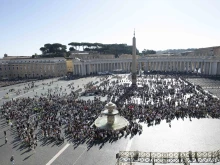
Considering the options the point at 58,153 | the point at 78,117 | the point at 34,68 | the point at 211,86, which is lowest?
the point at 58,153

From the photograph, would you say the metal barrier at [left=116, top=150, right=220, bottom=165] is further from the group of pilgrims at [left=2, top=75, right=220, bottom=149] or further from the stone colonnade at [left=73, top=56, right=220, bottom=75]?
the stone colonnade at [left=73, top=56, right=220, bottom=75]

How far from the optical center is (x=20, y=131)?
1902 centimetres

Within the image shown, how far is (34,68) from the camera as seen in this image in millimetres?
73625

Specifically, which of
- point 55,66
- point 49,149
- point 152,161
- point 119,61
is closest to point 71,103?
point 49,149

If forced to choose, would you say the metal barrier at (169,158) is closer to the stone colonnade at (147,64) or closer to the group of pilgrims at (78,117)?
the group of pilgrims at (78,117)

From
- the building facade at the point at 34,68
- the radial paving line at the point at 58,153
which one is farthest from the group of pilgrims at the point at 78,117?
the building facade at the point at 34,68

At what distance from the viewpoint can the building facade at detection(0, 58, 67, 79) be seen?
238 ft

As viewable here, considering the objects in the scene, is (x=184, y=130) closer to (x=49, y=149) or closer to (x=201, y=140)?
(x=201, y=140)

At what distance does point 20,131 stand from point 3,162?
504cm

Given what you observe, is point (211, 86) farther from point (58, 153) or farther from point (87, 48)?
point (87, 48)

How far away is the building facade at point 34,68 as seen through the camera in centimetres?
7244

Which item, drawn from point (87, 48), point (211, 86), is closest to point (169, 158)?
point (211, 86)

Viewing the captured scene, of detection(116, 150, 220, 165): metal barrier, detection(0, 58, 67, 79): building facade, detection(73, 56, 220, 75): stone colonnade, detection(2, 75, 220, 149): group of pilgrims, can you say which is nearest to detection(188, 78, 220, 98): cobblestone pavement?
detection(2, 75, 220, 149): group of pilgrims

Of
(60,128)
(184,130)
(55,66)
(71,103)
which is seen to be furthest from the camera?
(55,66)
